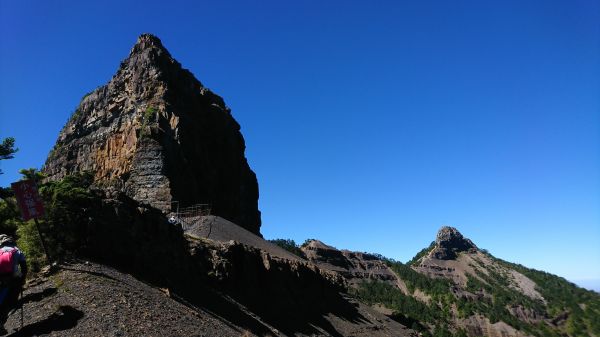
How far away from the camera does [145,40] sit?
79625mm

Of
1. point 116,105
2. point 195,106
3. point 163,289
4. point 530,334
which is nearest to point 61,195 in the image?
point 163,289

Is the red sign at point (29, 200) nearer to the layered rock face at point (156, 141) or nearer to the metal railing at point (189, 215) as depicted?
the metal railing at point (189, 215)

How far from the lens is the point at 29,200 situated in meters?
17.2

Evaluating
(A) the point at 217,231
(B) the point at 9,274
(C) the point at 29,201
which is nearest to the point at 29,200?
(C) the point at 29,201

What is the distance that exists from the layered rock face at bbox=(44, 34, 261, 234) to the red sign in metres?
39.5

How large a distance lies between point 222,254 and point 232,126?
2423 inches

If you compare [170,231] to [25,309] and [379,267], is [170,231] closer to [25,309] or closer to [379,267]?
[25,309]

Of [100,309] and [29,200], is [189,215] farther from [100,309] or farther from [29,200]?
[100,309]

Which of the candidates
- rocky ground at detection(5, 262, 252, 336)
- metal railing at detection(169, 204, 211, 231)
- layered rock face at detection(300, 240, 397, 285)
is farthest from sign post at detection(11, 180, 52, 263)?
layered rock face at detection(300, 240, 397, 285)

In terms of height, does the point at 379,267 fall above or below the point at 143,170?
above

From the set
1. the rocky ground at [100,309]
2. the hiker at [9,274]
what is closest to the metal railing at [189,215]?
the rocky ground at [100,309]

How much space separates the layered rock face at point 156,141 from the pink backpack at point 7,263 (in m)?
46.4

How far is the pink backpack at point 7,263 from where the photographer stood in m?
10.7

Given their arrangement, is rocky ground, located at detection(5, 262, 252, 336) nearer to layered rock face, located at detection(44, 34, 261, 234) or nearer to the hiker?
the hiker
